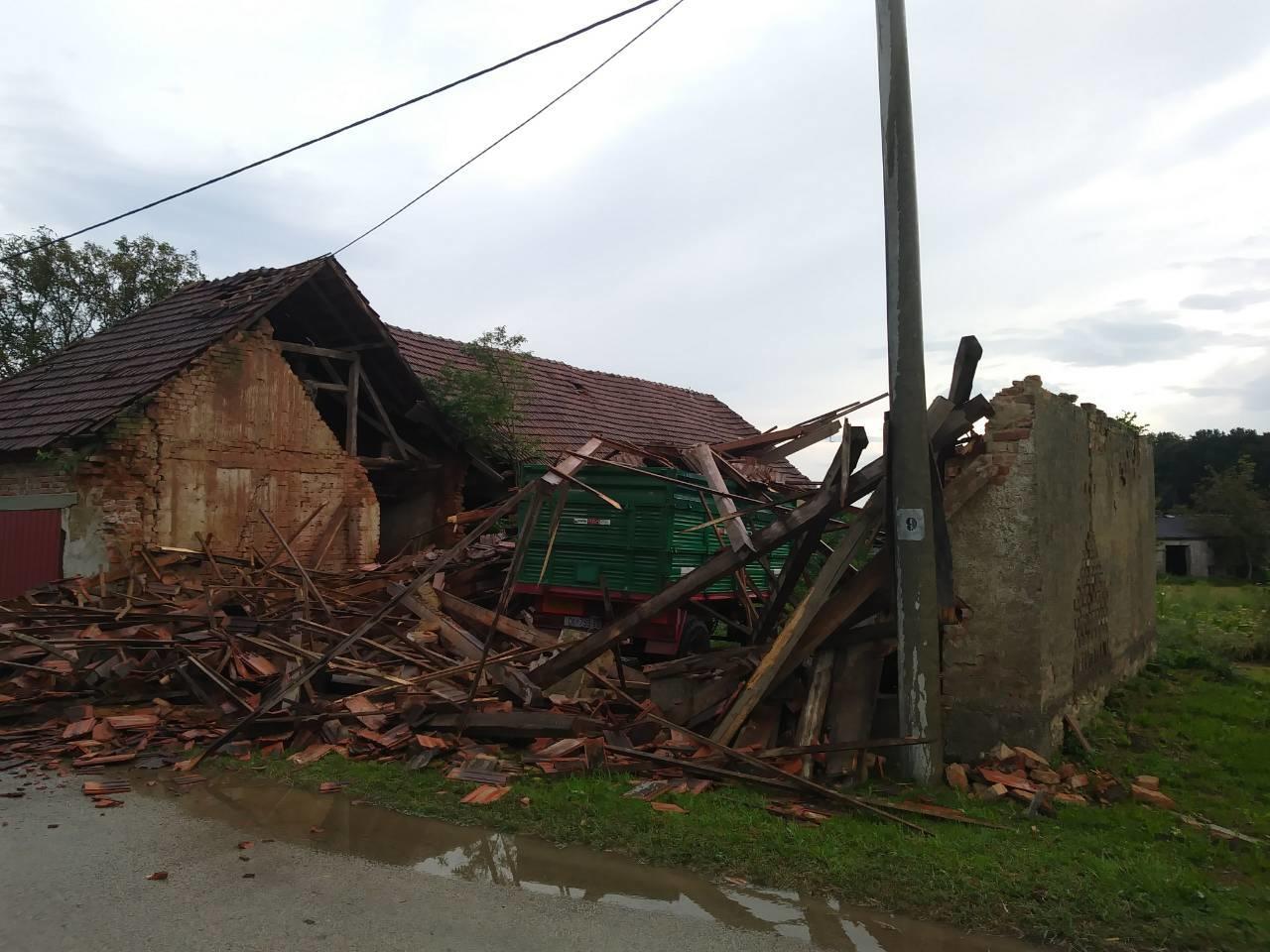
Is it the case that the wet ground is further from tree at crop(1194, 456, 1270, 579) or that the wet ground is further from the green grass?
tree at crop(1194, 456, 1270, 579)

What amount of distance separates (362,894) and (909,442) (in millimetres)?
4372

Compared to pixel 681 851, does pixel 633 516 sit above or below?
above

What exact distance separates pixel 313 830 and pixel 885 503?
4461 mm

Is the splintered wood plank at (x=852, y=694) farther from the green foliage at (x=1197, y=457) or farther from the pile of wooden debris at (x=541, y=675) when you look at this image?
the green foliage at (x=1197, y=457)

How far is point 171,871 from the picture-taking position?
504 cm

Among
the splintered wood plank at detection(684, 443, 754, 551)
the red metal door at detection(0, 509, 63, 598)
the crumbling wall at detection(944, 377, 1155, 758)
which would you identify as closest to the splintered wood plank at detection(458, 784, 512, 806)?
the splintered wood plank at detection(684, 443, 754, 551)

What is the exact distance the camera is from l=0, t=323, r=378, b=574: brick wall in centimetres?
1263

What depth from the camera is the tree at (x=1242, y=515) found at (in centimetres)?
4747

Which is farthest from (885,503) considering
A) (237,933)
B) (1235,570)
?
(1235,570)

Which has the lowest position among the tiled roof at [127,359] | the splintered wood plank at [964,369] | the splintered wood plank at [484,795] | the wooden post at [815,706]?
the splintered wood plank at [484,795]

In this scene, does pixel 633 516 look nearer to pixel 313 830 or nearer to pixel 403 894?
pixel 313 830

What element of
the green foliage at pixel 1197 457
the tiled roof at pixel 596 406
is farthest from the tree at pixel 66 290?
the green foliage at pixel 1197 457

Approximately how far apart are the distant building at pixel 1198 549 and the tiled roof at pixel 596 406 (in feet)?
→ 106

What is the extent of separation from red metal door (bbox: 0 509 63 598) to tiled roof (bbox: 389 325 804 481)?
7.86m
